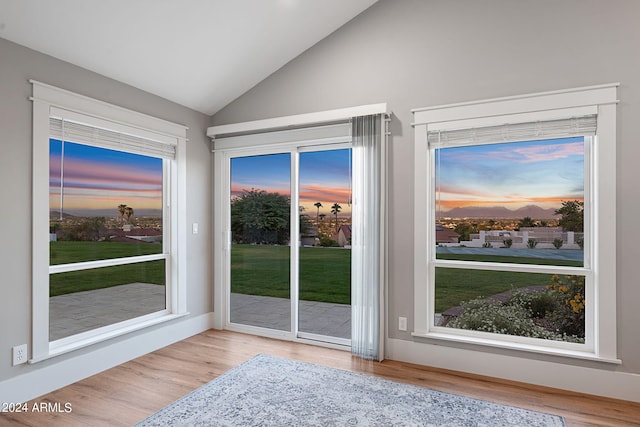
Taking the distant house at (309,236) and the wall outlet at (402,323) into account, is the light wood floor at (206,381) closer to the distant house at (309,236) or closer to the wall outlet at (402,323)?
the wall outlet at (402,323)

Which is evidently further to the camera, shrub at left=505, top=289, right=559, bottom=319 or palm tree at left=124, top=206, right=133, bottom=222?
palm tree at left=124, top=206, right=133, bottom=222

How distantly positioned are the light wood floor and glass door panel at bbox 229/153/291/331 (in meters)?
0.48

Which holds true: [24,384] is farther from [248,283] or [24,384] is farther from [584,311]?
[584,311]

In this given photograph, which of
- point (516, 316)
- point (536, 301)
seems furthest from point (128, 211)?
point (536, 301)

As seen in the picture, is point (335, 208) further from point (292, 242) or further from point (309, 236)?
point (292, 242)

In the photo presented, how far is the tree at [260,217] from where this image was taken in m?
4.14

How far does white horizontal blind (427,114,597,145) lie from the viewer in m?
2.88

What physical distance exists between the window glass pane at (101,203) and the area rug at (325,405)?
1.54 metres

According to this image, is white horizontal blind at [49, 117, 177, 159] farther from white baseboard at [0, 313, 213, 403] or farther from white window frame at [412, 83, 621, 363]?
white window frame at [412, 83, 621, 363]

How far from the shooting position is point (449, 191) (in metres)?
3.41

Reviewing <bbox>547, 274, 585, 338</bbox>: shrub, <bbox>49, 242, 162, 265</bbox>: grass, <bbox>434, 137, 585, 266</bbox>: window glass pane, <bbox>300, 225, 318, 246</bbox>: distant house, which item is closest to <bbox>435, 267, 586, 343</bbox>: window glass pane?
<bbox>547, 274, 585, 338</bbox>: shrub

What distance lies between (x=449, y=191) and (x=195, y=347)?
286 cm

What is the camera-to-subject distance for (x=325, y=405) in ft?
8.67

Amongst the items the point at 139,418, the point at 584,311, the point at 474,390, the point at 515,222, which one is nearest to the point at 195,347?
the point at 139,418
